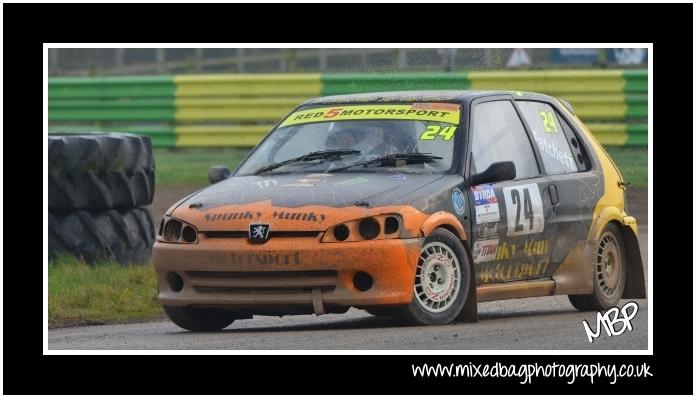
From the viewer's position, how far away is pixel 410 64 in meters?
13.4

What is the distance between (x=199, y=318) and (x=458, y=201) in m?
1.66

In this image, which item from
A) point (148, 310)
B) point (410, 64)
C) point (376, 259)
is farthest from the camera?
point (410, 64)

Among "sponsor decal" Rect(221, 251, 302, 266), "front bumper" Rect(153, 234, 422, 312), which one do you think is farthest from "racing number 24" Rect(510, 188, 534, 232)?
"sponsor decal" Rect(221, 251, 302, 266)

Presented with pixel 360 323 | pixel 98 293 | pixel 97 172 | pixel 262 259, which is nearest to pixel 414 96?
pixel 360 323

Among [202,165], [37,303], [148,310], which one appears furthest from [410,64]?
[202,165]

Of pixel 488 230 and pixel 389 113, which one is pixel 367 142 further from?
pixel 488 230

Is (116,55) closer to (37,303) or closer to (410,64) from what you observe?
(410,64)

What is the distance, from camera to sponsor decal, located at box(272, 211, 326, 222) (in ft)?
28.3

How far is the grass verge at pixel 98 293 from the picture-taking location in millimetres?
10578

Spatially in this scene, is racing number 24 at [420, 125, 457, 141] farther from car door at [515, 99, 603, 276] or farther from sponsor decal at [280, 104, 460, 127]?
car door at [515, 99, 603, 276]

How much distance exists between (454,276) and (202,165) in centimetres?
1306

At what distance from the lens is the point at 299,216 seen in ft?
28.4

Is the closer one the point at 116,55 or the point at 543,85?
the point at 543,85

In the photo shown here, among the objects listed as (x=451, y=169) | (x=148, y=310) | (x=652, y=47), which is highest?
(x=652, y=47)
